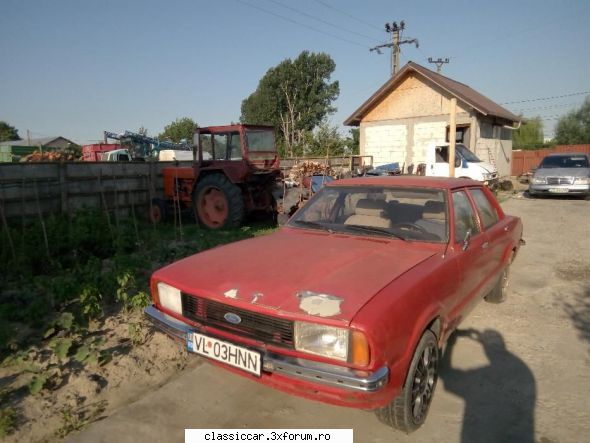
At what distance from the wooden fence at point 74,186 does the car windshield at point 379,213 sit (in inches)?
190

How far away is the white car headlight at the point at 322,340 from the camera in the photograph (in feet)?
6.72

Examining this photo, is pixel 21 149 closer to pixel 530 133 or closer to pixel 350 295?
pixel 350 295

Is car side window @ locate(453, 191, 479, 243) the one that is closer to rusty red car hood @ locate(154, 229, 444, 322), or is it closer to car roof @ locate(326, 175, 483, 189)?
car roof @ locate(326, 175, 483, 189)

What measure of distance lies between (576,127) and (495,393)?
54.7 m

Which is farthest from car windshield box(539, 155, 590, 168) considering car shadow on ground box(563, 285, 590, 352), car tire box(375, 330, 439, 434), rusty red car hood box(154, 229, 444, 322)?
car tire box(375, 330, 439, 434)

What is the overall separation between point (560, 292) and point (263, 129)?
663cm

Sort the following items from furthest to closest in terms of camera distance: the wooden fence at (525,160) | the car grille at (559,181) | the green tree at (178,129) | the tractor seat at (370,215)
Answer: the green tree at (178,129) → the wooden fence at (525,160) → the car grille at (559,181) → the tractor seat at (370,215)

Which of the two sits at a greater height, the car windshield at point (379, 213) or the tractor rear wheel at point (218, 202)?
the car windshield at point (379, 213)

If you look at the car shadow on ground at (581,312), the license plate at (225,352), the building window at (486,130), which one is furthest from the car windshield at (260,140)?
the building window at (486,130)

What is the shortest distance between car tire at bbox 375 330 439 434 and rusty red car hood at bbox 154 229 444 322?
48cm

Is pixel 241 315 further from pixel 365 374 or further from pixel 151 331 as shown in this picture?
pixel 151 331

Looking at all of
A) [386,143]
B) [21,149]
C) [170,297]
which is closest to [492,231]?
[170,297]

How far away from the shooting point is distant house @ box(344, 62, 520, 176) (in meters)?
17.6

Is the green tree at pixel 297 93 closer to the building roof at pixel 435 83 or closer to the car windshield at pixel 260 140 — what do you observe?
the building roof at pixel 435 83
